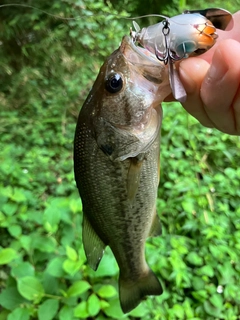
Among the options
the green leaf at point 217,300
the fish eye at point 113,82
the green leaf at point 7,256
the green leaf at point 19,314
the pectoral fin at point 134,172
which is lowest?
the green leaf at point 217,300

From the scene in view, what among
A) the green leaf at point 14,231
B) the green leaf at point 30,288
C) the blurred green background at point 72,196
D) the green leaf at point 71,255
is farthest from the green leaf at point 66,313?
the green leaf at point 14,231

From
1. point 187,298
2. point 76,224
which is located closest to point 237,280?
point 187,298

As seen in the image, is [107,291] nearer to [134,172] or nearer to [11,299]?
[11,299]

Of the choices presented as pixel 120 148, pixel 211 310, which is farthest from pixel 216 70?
pixel 211 310

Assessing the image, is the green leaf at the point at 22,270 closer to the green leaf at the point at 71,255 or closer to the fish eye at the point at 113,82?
the green leaf at the point at 71,255

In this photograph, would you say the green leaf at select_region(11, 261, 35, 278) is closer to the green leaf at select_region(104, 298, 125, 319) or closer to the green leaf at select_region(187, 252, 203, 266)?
the green leaf at select_region(104, 298, 125, 319)

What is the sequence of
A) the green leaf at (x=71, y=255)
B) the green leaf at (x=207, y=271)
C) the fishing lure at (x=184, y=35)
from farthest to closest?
the green leaf at (x=207, y=271) → the green leaf at (x=71, y=255) → the fishing lure at (x=184, y=35)

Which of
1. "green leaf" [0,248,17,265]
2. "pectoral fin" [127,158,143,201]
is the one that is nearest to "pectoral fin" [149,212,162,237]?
"pectoral fin" [127,158,143,201]
